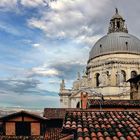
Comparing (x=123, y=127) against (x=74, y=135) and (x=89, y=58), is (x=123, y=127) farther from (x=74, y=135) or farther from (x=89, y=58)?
(x=89, y=58)

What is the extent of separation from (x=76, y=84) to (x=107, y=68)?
A: 914 cm

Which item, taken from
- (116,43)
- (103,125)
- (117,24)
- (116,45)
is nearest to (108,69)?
(116,45)

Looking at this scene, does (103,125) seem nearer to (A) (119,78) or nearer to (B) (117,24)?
(A) (119,78)

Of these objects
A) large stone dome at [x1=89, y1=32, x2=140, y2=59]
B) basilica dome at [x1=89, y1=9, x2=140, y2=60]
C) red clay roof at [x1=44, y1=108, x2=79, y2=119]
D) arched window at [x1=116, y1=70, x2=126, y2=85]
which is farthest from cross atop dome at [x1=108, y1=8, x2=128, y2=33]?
red clay roof at [x1=44, y1=108, x2=79, y2=119]

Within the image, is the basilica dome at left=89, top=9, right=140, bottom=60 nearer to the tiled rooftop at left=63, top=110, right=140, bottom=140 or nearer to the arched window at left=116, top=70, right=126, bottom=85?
the arched window at left=116, top=70, right=126, bottom=85

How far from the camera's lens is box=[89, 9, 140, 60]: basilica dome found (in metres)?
79.6

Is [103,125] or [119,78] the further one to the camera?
[119,78]

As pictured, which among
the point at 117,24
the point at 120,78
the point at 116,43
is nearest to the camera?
the point at 120,78

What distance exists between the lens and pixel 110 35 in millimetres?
84312

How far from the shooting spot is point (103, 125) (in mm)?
13148

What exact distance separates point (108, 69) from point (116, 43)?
Result: 7.36 metres

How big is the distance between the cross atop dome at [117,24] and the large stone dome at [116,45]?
268 centimetres

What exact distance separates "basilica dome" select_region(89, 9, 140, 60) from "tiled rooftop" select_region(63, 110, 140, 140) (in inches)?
2530

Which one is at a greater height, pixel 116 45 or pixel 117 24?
pixel 117 24
